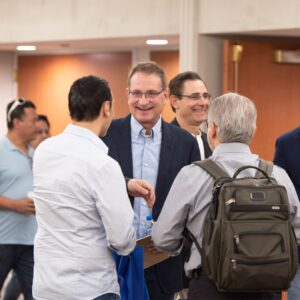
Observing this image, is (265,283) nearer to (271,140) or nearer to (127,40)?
(271,140)

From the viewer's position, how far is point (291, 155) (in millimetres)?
4375

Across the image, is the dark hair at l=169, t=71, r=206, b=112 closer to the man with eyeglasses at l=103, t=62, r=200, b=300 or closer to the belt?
the man with eyeglasses at l=103, t=62, r=200, b=300

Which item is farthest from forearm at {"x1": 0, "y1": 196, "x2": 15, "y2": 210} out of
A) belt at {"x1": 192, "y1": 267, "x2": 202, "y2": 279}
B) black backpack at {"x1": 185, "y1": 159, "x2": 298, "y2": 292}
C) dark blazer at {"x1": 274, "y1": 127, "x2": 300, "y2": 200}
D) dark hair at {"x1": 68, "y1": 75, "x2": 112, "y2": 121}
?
black backpack at {"x1": 185, "y1": 159, "x2": 298, "y2": 292}

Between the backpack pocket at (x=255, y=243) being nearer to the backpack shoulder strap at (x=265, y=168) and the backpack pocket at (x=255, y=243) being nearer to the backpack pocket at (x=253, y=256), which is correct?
the backpack pocket at (x=253, y=256)

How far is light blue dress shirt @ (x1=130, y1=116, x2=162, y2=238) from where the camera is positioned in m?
3.65

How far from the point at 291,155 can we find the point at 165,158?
3.10 ft

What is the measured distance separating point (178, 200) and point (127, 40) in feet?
16.2

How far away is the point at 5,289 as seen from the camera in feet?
18.5

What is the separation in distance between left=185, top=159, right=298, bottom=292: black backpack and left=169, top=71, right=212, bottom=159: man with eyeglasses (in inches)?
66.8

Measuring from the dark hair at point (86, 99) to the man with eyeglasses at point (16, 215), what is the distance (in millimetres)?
2003

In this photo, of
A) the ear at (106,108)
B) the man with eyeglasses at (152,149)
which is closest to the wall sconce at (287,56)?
the man with eyeglasses at (152,149)

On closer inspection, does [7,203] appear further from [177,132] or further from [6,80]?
[6,80]

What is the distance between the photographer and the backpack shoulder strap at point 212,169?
291 centimetres

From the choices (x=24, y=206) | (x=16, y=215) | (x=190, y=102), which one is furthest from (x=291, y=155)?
(x=16, y=215)
